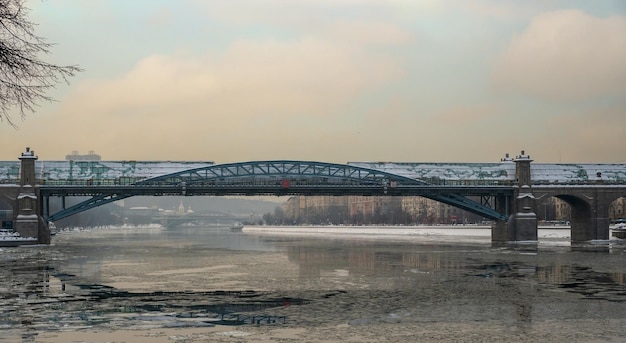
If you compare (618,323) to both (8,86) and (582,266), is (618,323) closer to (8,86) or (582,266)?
(8,86)

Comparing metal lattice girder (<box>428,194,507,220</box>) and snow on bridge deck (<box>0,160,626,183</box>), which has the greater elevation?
snow on bridge deck (<box>0,160,626,183</box>)

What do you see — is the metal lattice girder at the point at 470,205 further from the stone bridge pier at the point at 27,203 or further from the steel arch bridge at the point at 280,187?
the stone bridge pier at the point at 27,203

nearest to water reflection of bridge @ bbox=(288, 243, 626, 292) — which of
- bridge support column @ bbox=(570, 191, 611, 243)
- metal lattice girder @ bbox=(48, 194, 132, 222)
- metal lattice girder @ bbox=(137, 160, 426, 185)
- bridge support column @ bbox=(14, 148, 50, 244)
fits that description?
bridge support column @ bbox=(570, 191, 611, 243)

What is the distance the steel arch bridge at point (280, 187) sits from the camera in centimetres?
8537

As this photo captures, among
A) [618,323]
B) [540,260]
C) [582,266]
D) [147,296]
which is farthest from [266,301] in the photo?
[540,260]

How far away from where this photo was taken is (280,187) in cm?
8788

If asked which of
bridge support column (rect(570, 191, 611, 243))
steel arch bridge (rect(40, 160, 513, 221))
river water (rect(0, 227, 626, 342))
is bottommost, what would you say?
river water (rect(0, 227, 626, 342))

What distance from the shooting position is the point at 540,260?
49.3m

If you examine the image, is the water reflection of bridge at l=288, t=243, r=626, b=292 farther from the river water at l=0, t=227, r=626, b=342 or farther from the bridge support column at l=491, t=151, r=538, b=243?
the bridge support column at l=491, t=151, r=538, b=243

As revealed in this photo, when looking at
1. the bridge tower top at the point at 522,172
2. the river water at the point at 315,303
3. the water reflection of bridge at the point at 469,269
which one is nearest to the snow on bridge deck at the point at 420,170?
the bridge tower top at the point at 522,172

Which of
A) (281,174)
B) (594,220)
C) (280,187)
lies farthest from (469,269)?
(594,220)

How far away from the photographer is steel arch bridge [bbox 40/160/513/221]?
85.4m

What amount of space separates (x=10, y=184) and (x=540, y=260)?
190 feet

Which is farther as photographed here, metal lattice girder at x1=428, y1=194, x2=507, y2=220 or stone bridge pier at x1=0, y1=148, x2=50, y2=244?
metal lattice girder at x1=428, y1=194, x2=507, y2=220
